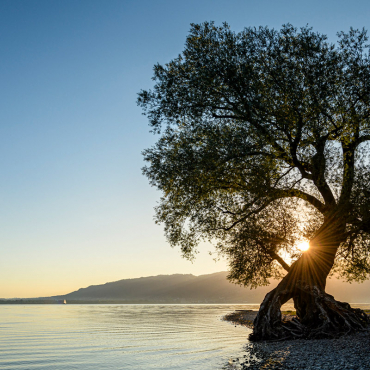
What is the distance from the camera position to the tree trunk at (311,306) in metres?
20.2

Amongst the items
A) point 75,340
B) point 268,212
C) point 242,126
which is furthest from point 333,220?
point 75,340

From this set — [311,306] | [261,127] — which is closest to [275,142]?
[261,127]

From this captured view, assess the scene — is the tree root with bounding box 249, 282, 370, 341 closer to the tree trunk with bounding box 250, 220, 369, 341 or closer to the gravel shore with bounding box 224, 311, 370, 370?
the tree trunk with bounding box 250, 220, 369, 341

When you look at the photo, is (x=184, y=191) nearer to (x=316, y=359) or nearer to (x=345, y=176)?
(x=345, y=176)

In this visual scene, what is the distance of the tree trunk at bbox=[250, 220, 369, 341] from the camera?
20.2 meters

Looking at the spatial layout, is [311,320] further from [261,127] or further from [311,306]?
[261,127]

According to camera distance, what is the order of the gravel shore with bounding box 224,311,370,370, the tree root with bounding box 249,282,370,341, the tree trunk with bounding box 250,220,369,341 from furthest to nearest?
the tree trunk with bounding box 250,220,369,341 < the tree root with bounding box 249,282,370,341 < the gravel shore with bounding box 224,311,370,370

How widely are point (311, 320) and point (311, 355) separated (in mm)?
7903

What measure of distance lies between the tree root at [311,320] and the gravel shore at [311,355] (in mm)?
1138

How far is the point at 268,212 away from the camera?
2681 cm

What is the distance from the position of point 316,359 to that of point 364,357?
175 cm

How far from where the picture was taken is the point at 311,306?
22.0 meters

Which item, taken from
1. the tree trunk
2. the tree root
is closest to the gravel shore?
the tree root

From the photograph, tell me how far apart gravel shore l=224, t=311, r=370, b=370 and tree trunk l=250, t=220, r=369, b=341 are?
135 cm
